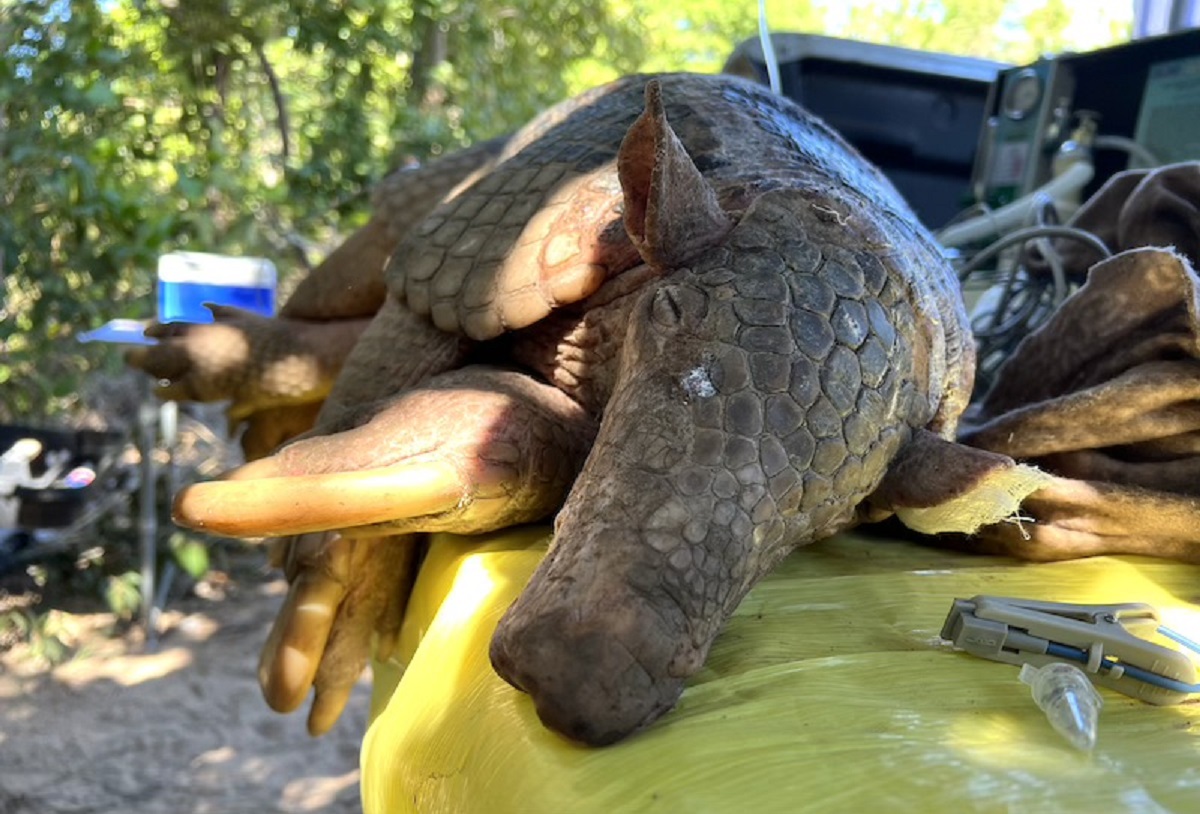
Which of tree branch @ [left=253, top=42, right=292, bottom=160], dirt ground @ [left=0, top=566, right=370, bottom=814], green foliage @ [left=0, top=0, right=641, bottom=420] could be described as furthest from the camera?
tree branch @ [left=253, top=42, right=292, bottom=160]

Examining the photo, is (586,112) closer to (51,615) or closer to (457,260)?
(457,260)

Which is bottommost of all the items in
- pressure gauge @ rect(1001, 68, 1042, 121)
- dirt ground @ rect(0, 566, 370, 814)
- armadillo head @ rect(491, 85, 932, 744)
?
dirt ground @ rect(0, 566, 370, 814)

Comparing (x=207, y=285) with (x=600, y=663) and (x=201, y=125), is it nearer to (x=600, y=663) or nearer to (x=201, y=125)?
(x=201, y=125)

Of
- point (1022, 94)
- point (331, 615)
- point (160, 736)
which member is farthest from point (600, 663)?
point (160, 736)

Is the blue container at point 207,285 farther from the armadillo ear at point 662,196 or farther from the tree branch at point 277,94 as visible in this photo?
the armadillo ear at point 662,196

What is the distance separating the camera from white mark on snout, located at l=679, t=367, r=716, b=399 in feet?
2.04

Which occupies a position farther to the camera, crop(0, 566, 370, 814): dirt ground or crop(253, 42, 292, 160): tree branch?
crop(253, 42, 292, 160): tree branch

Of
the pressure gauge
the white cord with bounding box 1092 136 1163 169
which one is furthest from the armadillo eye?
the pressure gauge

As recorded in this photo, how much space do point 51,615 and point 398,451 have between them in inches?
114

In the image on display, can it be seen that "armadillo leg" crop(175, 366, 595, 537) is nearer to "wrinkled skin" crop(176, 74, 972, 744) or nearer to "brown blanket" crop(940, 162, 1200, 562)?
"wrinkled skin" crop(176, 74, 972, 744)

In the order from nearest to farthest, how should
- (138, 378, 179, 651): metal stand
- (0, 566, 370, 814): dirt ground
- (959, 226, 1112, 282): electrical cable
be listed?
(959, 226, 1112, 282): electrical cable
(0, 566, 370, 814): dirt ground
(138, 378, 179, 651): metal stand

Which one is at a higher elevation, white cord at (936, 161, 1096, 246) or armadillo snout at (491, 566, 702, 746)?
white cord at (936, 161, 1096, 246)

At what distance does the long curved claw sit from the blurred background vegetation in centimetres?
211

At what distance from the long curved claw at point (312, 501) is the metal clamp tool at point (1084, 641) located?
1.27ft
